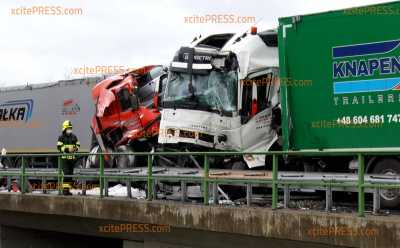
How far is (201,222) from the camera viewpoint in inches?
360

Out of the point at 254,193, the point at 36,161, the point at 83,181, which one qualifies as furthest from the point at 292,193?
the point at 36,161

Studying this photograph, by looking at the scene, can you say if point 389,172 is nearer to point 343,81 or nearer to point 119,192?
point 343,81

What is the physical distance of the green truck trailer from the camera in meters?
9.41

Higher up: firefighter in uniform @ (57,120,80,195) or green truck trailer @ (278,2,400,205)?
green truck trailer @ (278,2,400,205)

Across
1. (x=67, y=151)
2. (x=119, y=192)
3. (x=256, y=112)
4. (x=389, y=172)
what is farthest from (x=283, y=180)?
(x=67, y=151)

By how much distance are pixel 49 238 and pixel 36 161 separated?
6.48 meters

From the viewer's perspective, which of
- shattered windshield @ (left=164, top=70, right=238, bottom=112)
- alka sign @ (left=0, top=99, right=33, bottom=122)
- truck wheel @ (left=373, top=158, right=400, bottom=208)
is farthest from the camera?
alka sign @ (left=0, top=99, right=33, bottom=122)

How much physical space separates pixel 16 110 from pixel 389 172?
17.2 meters

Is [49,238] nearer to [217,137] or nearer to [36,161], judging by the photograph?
[217,137]

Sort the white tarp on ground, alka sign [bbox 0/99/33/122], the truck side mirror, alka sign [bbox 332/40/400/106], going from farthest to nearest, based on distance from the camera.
Answer: 1. alka sign [bbox 0/99/33/122]
2. the truck side mirror
3. the white tarp on ground
4. alka sign [bbox 332/40/400/106]

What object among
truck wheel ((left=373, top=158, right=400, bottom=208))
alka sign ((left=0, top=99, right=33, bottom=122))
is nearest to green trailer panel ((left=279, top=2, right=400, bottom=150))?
truck wheel ((left=373, top=158, right=400, bottom=208))

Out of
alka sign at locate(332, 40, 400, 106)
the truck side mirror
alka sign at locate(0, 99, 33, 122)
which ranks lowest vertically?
alka sign at locate(0, 99, 33, 122)

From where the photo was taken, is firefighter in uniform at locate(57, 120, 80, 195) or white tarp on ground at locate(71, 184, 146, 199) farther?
firefighter in uniform at locate(57, 120, 80, 195)

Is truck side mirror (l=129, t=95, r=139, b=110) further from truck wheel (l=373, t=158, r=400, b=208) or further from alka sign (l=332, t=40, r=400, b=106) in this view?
truck wheel (l=373, t=158, r=400, b=208)
